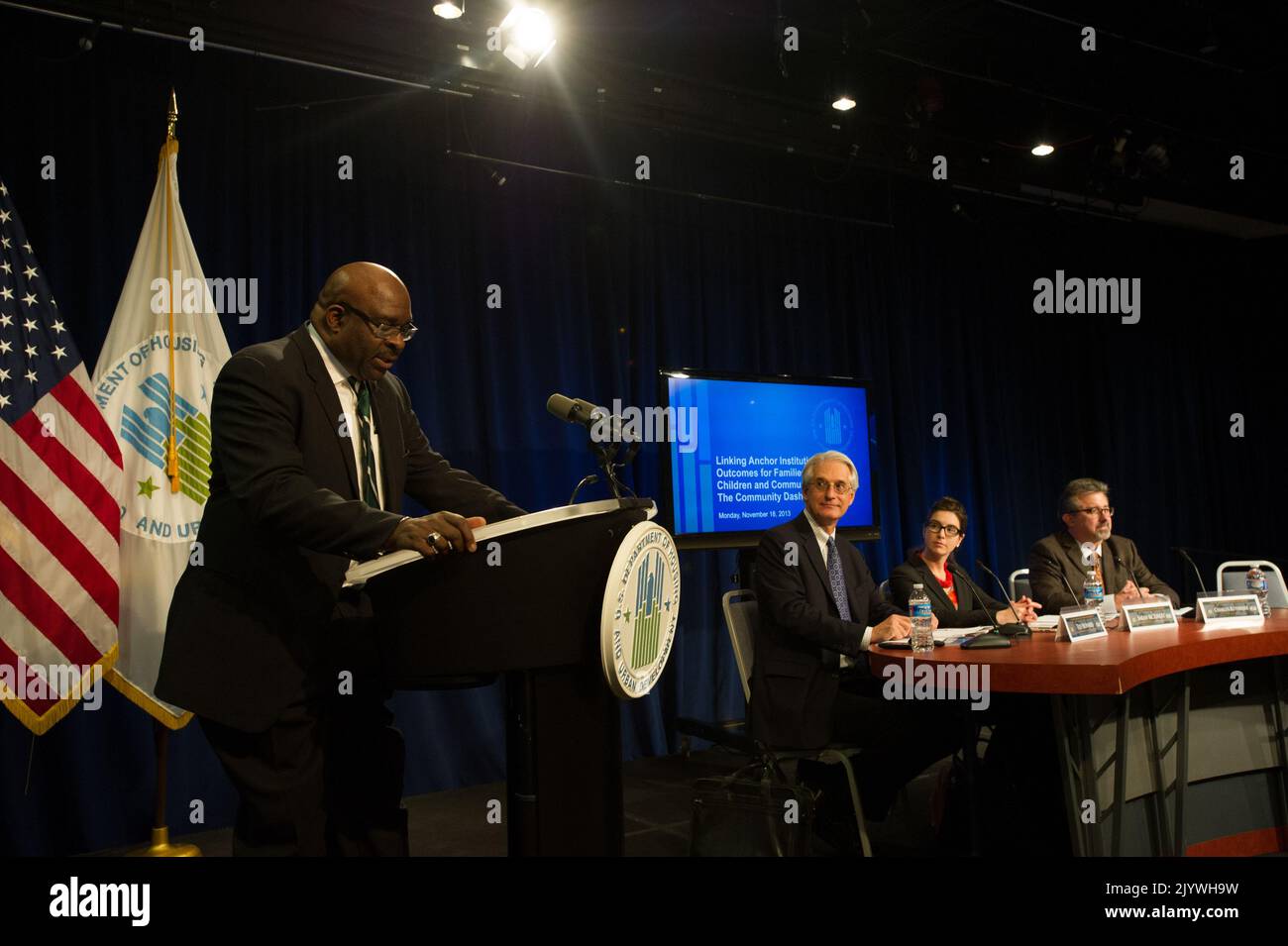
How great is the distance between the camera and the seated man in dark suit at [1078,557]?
4.43 meters

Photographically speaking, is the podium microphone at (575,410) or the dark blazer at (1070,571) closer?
the podium microphone at (575,410)

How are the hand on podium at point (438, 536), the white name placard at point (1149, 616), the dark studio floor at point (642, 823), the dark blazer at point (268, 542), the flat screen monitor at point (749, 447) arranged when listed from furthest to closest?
the flat screen monitor at point (749, 447), the dark studio floor at point (642, 823), the white name placard at point (1149, 616), the dark blazer at point (268, 542), the hand on podium at point (438, 536)

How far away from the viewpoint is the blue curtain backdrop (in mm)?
4211

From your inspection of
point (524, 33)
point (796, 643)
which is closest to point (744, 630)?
point (796, 643)

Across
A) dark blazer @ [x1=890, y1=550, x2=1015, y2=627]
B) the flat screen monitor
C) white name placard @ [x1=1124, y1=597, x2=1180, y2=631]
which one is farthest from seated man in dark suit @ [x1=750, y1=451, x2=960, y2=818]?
the flat screen monitor

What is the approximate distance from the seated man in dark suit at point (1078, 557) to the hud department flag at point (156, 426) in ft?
11.4

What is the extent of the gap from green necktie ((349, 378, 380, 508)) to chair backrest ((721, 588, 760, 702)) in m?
1.72

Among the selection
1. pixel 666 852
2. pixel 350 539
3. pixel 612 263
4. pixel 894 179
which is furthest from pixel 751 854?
pixel 894 179

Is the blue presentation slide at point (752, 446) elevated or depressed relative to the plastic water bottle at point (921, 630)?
elevated

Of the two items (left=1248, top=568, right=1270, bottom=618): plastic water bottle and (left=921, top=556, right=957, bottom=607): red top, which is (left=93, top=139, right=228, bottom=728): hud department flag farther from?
(left=1248, top=568, right=1270, bottom=618): plastic water bottle

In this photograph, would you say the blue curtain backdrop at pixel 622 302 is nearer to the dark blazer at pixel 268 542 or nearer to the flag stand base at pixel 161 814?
the flag stand base at pixel 161 814

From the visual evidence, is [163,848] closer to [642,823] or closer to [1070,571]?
[642,823]

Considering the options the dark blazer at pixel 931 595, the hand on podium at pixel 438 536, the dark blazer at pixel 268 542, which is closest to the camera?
the hand on podium at pixel 438 536

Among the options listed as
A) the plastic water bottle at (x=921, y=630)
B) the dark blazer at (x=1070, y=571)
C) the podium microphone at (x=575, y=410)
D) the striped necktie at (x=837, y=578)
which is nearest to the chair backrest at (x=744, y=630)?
the striped necktie at (x=837, y=578)
